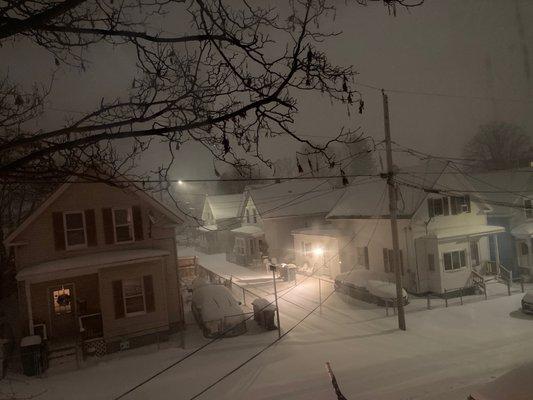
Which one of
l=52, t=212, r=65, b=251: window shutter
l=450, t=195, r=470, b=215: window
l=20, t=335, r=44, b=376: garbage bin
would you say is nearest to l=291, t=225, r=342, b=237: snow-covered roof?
l=450, t=195, r=470, b=215: window

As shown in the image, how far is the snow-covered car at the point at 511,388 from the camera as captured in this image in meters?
5.11

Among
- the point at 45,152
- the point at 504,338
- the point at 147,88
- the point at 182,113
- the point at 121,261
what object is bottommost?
the point at 504,338

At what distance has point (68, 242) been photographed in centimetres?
1656

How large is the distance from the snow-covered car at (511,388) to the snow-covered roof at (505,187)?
23301 mm

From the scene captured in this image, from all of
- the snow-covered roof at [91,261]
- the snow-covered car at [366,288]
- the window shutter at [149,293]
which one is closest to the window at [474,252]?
the snow-covered car at [366,288]

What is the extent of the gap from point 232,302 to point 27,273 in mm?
8466

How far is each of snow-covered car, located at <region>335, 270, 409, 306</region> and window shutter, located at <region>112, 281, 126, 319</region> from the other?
1238cm

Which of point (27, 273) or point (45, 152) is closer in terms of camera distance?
point (45, 152)

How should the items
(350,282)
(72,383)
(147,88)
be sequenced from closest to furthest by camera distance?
(147,88) → (72,383) → (350,282)

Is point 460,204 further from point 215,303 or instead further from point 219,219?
point 219,219

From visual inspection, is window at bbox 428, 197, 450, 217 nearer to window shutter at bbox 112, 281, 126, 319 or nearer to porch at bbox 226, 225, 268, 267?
porch at bbox 226, 225, 268, 267

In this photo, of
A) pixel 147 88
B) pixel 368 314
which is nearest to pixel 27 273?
pixel 147 88

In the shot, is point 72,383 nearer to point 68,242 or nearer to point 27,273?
point 27,273

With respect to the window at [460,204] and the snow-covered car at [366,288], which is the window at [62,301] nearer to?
the snow-covered car at [366,288]
